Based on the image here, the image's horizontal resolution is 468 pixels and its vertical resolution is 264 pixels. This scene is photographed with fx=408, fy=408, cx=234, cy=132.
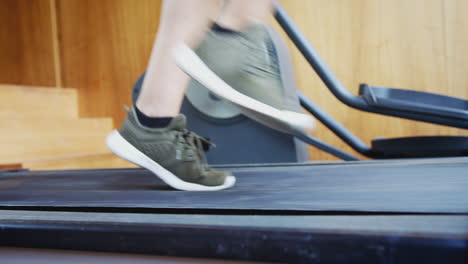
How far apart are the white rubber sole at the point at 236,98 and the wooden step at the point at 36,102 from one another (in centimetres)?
198

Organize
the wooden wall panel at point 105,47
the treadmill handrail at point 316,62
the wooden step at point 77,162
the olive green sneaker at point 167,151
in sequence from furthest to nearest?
the wooden wall panel at point 105,47 < the wooden step at point 77,162 < the treadmill handrail at point 316,62 < the olive green sneaker at point 167,151

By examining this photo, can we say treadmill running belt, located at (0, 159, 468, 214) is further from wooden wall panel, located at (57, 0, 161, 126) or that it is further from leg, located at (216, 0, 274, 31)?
wooden wall panel, located at (57, 0, 161, 126)

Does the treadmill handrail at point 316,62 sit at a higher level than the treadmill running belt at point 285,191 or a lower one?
higher

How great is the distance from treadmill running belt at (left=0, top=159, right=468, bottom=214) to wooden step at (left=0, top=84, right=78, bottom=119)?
1.24 meters

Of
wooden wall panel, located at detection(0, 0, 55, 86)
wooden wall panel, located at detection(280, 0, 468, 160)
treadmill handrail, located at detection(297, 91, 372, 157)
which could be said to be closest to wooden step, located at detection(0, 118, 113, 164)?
wooden wall panel, located at detection(0, 0, 55, 86)

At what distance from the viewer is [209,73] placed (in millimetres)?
939

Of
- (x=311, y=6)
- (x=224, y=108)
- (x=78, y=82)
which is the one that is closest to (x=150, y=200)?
(x=224, y=108)

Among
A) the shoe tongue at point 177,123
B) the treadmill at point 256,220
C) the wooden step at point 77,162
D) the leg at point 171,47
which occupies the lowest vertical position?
the treadmill at point 256,220

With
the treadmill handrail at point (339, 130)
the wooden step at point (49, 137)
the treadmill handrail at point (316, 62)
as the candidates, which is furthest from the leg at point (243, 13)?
the wooden step at point (49, 137)

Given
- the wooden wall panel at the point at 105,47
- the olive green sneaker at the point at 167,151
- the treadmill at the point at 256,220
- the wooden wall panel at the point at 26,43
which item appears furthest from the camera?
the wooden wall panel at the point at 26,43

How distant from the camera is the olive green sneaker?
103cm

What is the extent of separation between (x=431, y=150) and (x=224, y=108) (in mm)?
962

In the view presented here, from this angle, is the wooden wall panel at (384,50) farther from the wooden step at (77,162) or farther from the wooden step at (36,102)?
the wooden step at (36,102)

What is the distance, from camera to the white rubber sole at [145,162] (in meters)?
1.04
